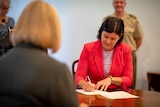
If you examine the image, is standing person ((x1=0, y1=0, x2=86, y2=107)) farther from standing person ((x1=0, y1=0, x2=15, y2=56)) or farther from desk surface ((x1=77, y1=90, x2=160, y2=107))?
Result: standing person ((x1=0, y1=0, x2=15, y2=56))

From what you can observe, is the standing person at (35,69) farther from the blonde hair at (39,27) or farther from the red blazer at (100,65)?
the red blazer at (100,65)

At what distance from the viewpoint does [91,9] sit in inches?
155

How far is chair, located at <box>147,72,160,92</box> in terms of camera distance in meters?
3.76

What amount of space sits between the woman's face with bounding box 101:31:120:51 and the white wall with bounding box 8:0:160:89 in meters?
1.63

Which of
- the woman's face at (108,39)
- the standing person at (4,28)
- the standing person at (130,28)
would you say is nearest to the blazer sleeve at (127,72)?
the woman's face at (108,39)

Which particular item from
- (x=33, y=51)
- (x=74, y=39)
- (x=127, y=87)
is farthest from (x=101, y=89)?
(x=74, y=39)

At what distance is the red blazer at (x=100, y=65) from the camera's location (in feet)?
7.57

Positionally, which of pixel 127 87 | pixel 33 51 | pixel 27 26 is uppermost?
pixel 27 26

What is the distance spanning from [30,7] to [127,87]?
4.71 feet

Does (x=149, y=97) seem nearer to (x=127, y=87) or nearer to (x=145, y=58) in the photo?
(x=127, y=87)

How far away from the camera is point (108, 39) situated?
7.54 feet

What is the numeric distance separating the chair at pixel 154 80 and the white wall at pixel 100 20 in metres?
0.14

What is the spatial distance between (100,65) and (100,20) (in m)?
1.75

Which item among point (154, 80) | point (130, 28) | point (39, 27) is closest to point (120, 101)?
point (39, 27)
